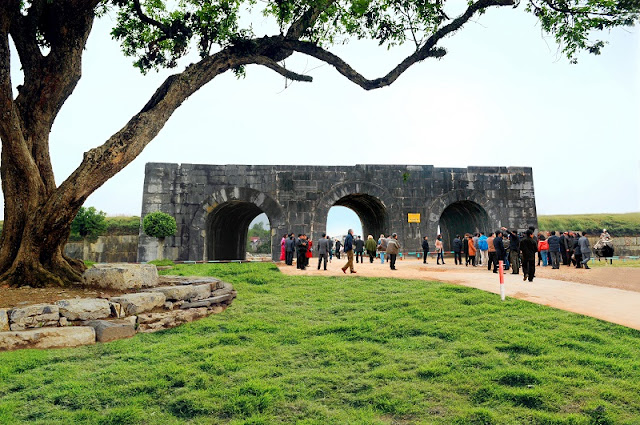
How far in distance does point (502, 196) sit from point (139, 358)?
58.2ft

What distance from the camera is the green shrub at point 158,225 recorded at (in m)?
15.9

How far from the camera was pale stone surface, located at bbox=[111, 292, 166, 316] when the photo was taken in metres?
7.12

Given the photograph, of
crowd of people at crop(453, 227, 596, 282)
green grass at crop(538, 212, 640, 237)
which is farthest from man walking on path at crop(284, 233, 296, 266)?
green grass at crop(538, 212, 640, 237)

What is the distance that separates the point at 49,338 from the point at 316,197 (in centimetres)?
1289

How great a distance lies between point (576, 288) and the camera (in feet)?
31.6

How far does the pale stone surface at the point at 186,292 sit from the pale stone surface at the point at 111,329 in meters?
1.10

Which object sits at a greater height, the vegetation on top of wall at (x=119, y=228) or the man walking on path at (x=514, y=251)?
the vegetation on top of wall at (x=119, y=228)

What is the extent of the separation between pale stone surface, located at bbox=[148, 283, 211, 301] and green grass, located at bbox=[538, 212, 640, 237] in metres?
21.4

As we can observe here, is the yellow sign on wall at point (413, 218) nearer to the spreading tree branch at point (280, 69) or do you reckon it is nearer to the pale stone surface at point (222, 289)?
the spreading tree branch at point (280, 69)

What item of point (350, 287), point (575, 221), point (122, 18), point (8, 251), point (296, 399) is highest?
point (122, 18)

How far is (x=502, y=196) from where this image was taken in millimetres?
19422

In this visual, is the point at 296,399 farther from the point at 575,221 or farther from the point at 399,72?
the point at 575,221

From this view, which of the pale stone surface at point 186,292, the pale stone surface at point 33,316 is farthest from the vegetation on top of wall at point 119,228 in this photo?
the pale stone surface at point 33,316

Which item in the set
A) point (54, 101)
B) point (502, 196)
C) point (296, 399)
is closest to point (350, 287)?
point (296, 399)
